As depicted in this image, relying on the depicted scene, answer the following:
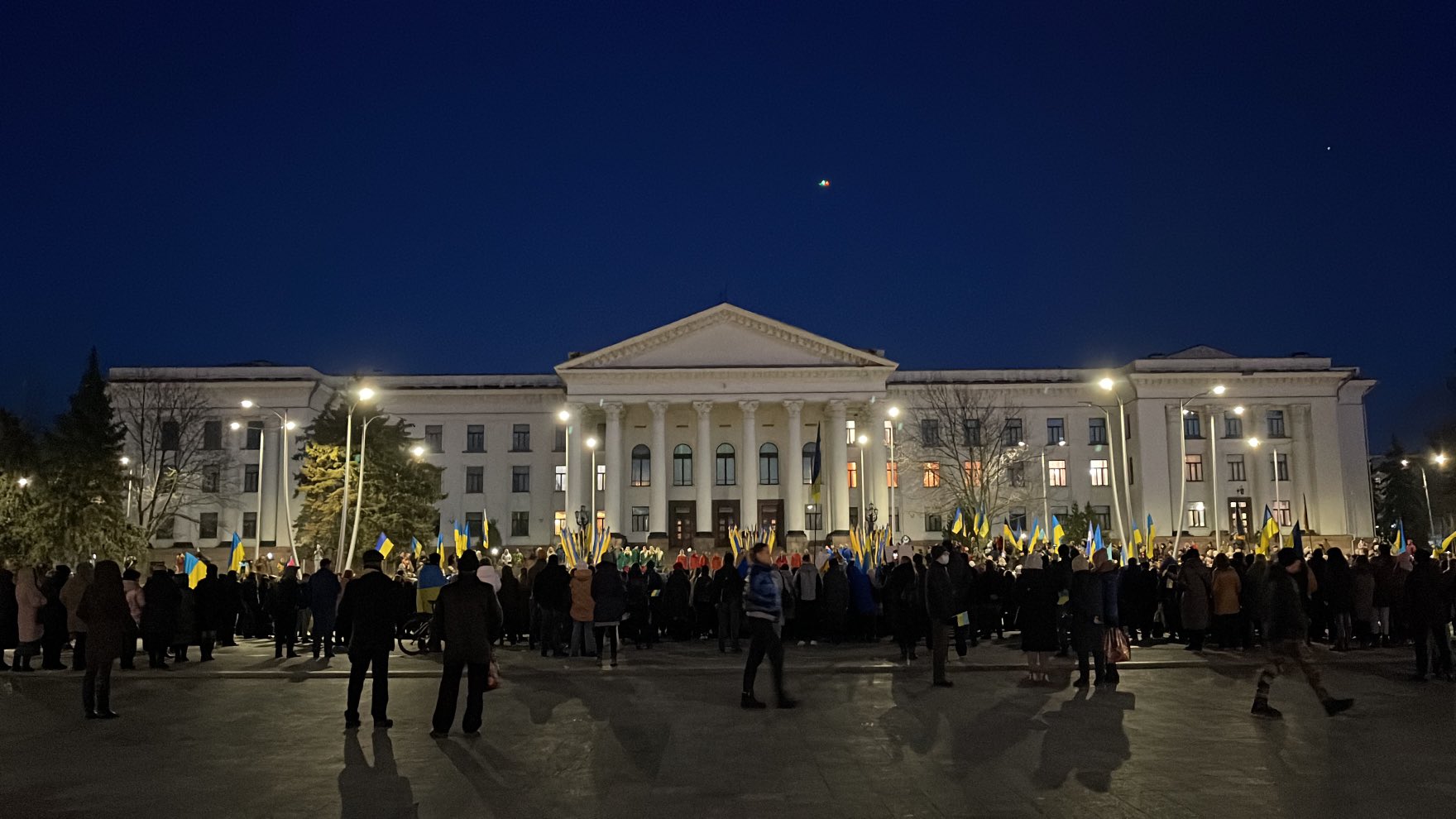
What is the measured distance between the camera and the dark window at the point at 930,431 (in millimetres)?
63469

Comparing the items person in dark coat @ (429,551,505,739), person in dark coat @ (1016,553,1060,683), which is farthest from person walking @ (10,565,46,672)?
person in dark coat @ (1016,553,1060,683)

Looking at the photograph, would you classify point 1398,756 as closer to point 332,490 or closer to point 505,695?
point 505,695

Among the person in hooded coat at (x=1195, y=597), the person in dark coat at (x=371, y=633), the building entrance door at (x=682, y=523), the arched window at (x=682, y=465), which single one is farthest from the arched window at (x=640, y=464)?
the person in dark coat at (x=371, y=633)

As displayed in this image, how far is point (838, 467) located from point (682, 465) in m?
10.00

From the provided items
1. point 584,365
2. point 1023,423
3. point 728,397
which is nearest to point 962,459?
point 1023,423

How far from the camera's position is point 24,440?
→ 41656 millimetres

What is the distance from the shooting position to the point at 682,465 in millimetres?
63656

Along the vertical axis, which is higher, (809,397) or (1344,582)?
(809,397)

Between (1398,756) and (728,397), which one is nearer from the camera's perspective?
(1398,756)

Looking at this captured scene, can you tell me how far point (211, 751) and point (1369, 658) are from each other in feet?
53.1

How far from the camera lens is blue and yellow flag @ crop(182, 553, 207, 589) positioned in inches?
803

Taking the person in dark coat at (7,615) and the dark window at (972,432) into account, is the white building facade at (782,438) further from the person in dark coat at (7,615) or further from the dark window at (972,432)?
the person in dark coat at (7,615)

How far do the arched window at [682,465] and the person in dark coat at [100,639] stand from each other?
51.3m

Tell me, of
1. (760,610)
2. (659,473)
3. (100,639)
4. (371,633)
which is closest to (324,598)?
(100,639)
